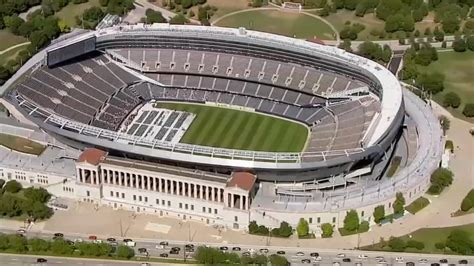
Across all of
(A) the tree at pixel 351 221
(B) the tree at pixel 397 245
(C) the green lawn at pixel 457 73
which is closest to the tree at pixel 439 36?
(C) the green lawn at pixel 457 73

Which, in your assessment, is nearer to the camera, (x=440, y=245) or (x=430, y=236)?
(x=440, y=245)

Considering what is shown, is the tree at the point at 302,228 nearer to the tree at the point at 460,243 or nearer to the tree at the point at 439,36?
the tree at the point at 460,243

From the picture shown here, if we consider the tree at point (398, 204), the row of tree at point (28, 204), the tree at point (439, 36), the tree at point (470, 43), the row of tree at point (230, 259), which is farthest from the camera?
the tree at point (439, 36)

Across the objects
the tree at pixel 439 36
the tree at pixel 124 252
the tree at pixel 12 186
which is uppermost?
the tree at pixel 439 36

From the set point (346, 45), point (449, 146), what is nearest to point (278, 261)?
point (449, 146)

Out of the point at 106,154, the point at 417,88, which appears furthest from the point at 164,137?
the point at 417,88

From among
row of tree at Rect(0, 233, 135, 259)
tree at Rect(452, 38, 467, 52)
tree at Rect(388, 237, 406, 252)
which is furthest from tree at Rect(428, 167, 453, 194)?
tree at Rect(452, 38, 467, 52)

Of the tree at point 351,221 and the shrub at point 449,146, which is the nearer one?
the tree at point 351,221

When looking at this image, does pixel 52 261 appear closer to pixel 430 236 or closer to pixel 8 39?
pixel 430 236
